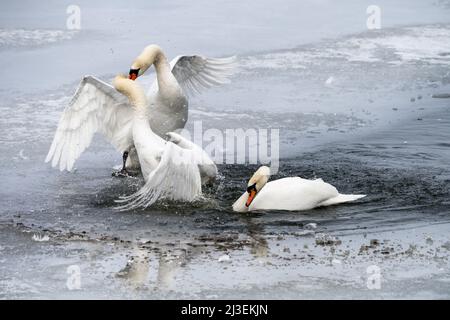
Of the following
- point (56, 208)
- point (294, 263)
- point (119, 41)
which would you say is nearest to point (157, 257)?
point (294, 263)

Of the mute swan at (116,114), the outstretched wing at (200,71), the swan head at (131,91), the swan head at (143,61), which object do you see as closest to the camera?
the swan head at (131,91)

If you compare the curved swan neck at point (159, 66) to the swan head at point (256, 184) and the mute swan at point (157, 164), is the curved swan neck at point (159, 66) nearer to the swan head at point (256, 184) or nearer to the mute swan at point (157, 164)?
the mute swan at point (157, 164)

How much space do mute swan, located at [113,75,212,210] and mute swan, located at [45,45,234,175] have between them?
0.46m

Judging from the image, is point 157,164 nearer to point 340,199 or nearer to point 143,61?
point 143,61

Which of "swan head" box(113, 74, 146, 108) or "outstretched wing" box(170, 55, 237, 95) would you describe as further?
"outstretched wing" box(170, 55, 237, 95)

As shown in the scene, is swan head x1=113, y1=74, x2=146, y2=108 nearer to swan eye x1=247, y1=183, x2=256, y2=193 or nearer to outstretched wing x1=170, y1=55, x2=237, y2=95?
swan eye x1=247, y1=183, x2=256, y2=193

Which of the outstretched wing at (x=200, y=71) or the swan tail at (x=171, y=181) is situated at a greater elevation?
the outstretched wing at (x=200, y=71)

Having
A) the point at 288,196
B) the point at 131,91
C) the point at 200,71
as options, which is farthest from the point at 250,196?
the point at 200,71

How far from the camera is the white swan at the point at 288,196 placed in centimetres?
766

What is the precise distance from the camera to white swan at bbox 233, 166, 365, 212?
766 centimetres

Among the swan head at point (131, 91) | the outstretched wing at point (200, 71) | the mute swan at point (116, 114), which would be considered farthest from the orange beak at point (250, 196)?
the outstretched wing at point (200, 71)

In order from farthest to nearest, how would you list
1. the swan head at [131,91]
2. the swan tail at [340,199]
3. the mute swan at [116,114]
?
the mute swan at [116,114], the swan head at [131,91], the swan tail at [340,199]

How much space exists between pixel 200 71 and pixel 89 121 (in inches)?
67.5

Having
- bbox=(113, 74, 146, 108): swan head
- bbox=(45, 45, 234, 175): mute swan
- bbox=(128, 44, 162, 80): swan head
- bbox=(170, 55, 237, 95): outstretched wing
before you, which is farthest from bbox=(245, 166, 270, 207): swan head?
bbox=(170, 55, 237, 95): outstretched wing
